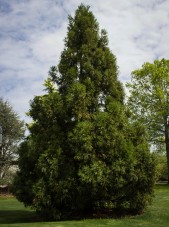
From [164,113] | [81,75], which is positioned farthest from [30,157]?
[164,113]

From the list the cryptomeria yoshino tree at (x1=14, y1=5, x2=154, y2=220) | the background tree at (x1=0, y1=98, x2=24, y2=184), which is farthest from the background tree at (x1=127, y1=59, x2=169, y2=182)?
the cryptomeria yoshino tree at (x1=14, y1=5, x2=154, y2=220)

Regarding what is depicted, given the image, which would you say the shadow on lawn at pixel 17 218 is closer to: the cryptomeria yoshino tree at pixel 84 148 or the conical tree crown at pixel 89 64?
the cryptomeria yoshino tree at pixel 84 148

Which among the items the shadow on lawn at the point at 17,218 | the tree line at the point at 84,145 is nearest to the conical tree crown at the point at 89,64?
the tree line at the point at 84,145

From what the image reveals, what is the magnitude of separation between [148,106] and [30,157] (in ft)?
82.8

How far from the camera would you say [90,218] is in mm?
15383

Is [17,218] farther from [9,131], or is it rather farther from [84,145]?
[9,131]

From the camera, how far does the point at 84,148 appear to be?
14.8 m

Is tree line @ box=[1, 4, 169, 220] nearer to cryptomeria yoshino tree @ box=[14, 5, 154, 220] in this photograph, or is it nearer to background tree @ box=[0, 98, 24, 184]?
cryptomeria yoshino tree @ box=[14, 5, 154, 220]

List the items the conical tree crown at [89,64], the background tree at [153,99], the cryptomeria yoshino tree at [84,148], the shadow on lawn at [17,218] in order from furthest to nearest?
1. the background tree at [153,99]
2. the conical tree crown at [89,64]
3. the shadow on lawn at [17,218]
4. the cryptomeria yoshino tree at [84,148]

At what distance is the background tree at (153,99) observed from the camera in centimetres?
3819

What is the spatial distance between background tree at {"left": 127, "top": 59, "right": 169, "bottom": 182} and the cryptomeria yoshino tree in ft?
69.6

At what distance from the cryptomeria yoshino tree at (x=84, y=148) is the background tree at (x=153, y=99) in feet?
69.6

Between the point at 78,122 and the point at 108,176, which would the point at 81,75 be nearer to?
the point at 78,122

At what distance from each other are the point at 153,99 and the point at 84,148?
1011 inches
